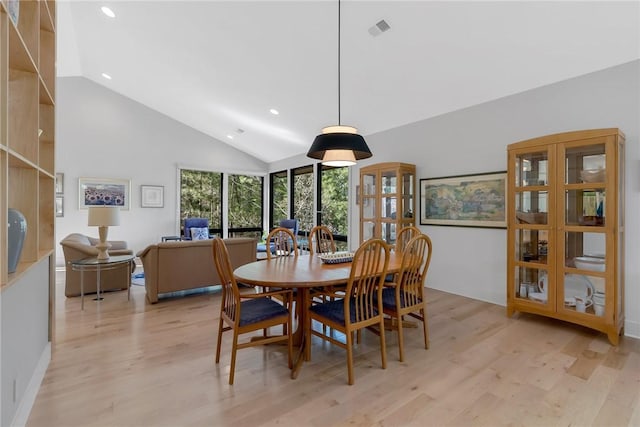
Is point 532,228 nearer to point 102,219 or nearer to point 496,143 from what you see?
point 496,143

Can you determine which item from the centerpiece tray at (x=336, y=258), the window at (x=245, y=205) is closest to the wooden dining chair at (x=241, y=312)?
the centerpiece tray at (x=336, y=258)

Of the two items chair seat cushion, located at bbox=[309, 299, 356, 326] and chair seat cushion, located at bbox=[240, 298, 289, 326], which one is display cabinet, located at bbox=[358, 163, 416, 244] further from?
chair seat cushion, located at bbox=[240, 298, 289, 326]

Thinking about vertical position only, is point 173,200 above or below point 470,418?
above

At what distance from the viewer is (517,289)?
11.3 feet

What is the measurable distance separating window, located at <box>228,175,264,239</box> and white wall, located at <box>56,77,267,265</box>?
23.7 inches

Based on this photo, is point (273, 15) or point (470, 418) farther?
point (273, 15)

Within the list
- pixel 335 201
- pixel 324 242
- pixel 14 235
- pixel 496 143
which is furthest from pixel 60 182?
pixel 496 143

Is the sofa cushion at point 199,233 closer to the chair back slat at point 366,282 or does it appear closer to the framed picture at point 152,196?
the framed picture at point 152,196

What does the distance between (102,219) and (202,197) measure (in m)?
3.91

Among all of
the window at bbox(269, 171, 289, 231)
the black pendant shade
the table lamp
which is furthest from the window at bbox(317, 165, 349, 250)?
the table lamp

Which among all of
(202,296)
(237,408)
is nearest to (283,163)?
(202,296)

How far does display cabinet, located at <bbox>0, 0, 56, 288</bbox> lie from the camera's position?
1.44 m

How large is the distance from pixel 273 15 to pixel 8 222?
3052mm

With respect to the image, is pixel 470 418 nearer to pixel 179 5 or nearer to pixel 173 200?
pixel 179 5
